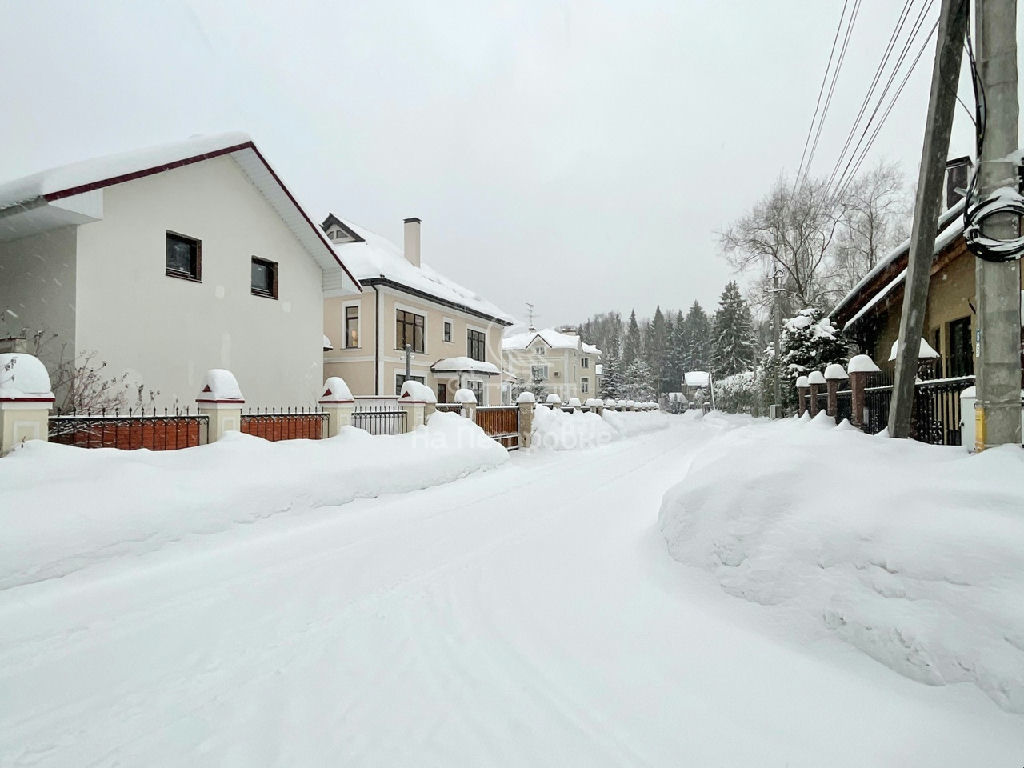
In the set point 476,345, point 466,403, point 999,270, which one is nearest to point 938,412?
point 999,270

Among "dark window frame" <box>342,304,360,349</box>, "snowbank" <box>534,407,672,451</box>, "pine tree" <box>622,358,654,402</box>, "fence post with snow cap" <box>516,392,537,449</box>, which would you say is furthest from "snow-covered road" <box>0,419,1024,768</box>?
"pine tree" <box>622,358,654,402</box>

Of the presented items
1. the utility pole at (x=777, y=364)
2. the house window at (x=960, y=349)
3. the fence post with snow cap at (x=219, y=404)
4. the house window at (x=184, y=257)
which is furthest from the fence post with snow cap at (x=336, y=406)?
the utility pole at (x=777, y=364)

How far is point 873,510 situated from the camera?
333 cm

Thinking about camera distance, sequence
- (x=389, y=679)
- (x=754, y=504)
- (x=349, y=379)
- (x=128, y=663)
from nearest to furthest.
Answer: (x=389, y=679), (x=128, y=663), (x=754, y=504), (x=349, y=379)

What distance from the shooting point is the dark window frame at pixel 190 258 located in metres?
10.9

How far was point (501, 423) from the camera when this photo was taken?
634 inches

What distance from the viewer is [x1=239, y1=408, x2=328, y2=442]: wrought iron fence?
29.7 feet

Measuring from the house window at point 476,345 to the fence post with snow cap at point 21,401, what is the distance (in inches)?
838

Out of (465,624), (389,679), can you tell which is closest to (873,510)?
(465,624)

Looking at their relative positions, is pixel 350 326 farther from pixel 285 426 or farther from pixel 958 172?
pixel 958 172

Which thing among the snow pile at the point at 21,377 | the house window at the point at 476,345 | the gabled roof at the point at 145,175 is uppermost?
the gabled roof at the point at 145,175

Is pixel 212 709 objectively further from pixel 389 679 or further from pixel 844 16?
pixel 844 16

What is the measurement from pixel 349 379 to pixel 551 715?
1999cm

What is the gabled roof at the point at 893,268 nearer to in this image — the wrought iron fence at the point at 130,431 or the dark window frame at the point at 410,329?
the wrought iron fence at the point at 130,431
